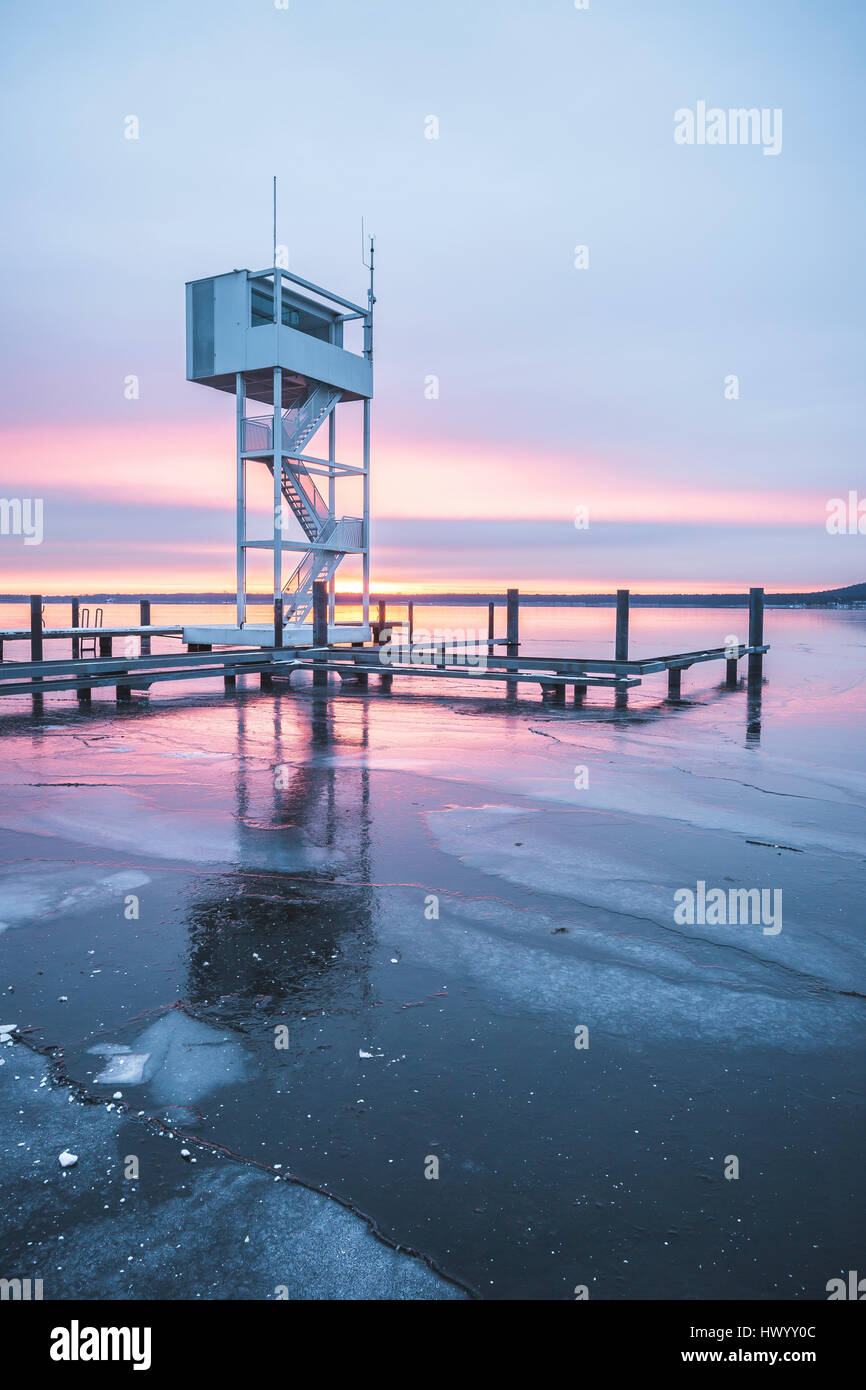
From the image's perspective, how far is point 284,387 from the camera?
28.5 metres

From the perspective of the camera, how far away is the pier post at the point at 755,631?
87.0 feet

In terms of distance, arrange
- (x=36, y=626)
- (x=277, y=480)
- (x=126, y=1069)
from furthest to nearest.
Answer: (x=277, y=480) < (x=36, y=626) < (x=126, y=1069)

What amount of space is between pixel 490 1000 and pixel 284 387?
2751 cm

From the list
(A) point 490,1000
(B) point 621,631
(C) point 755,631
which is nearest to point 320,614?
(B) point 621,631

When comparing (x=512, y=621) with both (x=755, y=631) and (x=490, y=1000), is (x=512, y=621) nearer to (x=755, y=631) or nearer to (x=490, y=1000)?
(x=755, y=631)

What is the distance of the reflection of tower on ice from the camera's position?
2636 centimetres

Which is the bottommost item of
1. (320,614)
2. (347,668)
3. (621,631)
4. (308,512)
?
(347,668)

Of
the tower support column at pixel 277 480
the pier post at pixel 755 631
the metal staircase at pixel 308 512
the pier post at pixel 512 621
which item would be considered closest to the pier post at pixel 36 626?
the tower support column at pixel 277 480

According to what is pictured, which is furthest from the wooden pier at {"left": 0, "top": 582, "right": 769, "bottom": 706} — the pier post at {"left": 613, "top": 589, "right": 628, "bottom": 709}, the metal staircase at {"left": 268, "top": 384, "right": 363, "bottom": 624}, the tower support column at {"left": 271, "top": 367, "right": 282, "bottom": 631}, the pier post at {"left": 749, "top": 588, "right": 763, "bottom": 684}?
the metal staircase at {"left": 268, "top": 384, "right": 363, "bottom": 624}

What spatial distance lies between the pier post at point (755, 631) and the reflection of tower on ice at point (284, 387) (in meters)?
13.0
